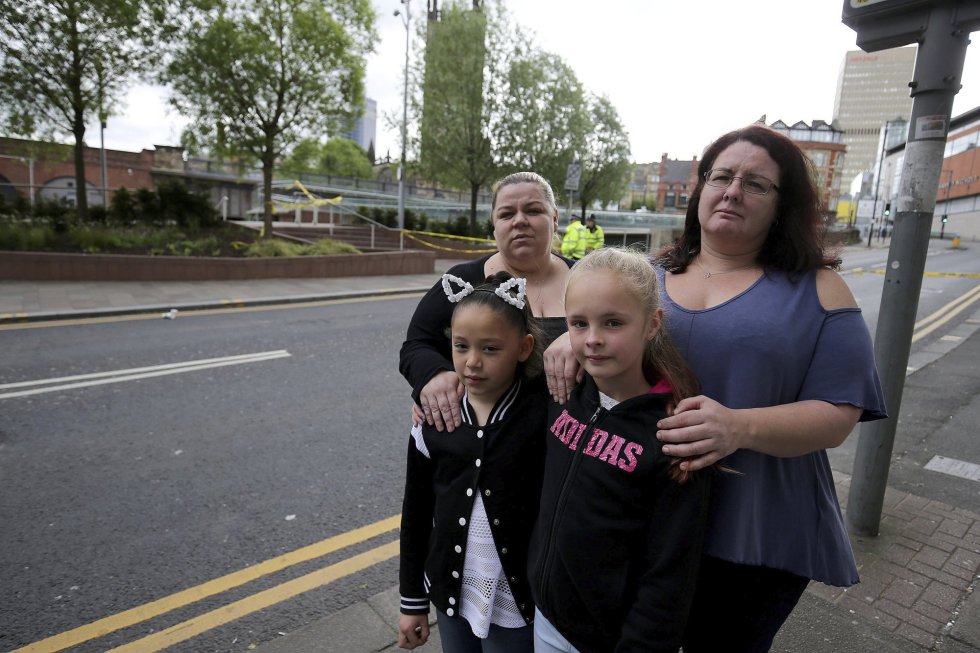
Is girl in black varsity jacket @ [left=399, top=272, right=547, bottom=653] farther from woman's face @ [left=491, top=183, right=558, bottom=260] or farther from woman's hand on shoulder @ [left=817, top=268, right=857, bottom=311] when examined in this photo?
woman's hand on shoulder @ [left=817, top=268, right=857, bottom=311]

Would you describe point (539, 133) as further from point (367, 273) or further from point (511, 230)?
point (511, 230)

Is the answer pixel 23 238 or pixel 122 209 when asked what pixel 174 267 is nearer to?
pixel 23 238

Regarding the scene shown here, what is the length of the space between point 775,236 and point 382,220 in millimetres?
25009

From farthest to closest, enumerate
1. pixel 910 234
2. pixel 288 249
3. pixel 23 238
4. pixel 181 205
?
pixel 181 205 → pixel 288 249 → pixel 23 238 → pixel 910 234

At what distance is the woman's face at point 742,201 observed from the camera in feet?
5.08

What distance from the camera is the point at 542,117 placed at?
26312 mm

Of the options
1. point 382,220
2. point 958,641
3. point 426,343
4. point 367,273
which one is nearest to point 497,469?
point 426,343

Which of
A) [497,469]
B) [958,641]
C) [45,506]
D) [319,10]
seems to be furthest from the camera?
[319,10]

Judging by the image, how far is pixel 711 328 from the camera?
1.56m

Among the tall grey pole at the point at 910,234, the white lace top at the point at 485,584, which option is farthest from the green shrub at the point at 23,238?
the tall grey pole at the point at 910,234

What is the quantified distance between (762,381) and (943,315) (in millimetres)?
13892

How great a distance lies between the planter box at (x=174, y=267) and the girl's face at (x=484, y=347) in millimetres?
13593

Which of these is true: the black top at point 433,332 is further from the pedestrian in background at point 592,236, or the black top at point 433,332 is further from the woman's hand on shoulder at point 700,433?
the pedestrian in background at point 592,236

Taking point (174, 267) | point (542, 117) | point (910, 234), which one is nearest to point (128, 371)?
point (910, 234)
